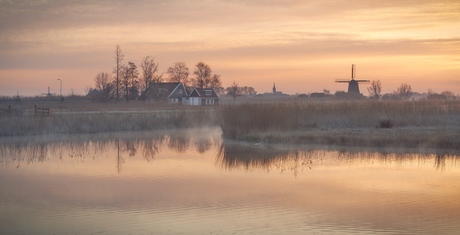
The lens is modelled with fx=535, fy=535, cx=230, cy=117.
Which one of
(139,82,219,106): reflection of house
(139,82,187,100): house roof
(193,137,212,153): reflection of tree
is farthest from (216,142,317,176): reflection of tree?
(139,82,187,100): house roof

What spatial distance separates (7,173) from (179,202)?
6.71 m

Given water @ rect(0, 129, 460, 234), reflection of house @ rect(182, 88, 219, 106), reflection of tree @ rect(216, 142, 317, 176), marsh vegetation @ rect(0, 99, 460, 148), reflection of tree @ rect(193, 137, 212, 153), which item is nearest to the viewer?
water @ rect(0, 129, 460, 234)

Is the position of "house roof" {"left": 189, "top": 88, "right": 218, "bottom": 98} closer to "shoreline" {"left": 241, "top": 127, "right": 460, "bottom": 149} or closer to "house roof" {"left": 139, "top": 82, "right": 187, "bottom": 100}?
"house roof" {"left": 139, "top": 82, "right": 187, "bottom": 100}

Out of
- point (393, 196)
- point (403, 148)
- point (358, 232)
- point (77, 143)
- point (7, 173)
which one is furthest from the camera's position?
point (77, 143)

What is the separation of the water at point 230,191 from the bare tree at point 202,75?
64.7 m

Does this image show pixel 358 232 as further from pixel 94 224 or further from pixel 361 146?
pixel 361 146

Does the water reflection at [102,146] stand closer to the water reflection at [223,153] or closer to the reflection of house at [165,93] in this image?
Answer: the water reflection at [223,153]

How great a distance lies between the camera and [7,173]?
15.1 metres

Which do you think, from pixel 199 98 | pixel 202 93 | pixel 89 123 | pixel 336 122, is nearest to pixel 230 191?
pixel 336 122

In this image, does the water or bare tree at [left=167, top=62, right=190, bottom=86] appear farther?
bare tree at [left=167, top=62, right=190, bottom=86]

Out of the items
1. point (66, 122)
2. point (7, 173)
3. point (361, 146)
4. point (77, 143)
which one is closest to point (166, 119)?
point (66, 122)

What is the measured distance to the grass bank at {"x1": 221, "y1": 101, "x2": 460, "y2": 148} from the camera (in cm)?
2170

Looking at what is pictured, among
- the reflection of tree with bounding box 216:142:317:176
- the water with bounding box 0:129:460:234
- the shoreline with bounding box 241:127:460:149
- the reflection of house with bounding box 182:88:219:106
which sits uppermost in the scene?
the reflection of house with bounding box 182:88:219:106

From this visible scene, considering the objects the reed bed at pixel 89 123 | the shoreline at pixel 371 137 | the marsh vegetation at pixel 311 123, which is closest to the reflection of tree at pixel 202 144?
the marsh vegetation at pixel 311 123
